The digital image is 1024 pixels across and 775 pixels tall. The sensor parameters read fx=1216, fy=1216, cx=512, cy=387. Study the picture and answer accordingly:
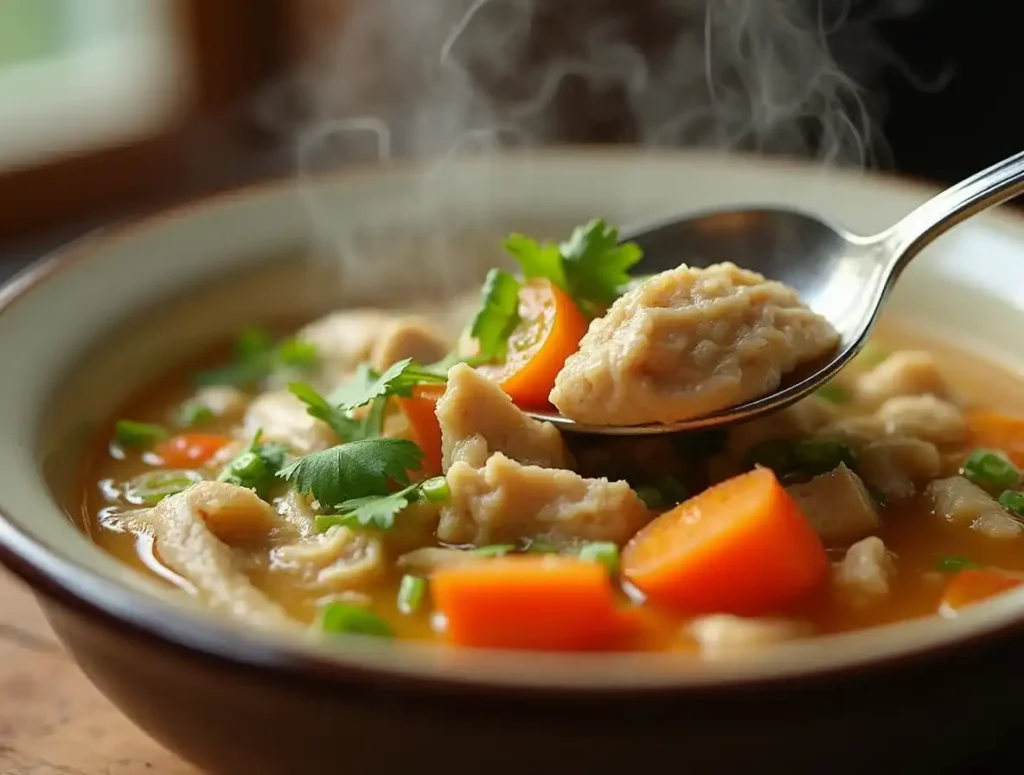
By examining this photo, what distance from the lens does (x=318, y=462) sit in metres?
2.20

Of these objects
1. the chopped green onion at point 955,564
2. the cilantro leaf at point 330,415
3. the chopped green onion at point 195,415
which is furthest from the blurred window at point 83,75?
the chopped green onion at point 955,564

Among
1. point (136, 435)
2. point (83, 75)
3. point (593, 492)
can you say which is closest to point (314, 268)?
point (136, 435)

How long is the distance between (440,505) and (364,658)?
75 centimetres

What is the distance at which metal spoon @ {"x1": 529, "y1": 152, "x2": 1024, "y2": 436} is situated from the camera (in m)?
2.25

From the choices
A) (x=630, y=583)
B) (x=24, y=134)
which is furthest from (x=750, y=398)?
(x=24, y=134)

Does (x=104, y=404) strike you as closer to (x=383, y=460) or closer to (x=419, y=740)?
(x=383, y=460)

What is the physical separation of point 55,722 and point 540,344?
1.12 metres

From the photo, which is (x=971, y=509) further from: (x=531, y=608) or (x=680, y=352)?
(x=531, y=608)

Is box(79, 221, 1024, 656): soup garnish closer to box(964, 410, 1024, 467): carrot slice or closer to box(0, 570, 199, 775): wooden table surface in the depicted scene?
box(964, 410, 1024, 467): carrot slice

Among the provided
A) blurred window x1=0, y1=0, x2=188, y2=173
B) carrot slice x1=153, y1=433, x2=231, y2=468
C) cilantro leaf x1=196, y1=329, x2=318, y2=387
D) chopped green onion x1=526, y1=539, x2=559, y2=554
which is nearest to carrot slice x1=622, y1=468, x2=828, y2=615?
chopped green onion x1=526, y1=539, x2=559, y2=554

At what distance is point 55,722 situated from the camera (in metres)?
2.13

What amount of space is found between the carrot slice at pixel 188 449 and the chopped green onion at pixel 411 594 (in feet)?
2.66

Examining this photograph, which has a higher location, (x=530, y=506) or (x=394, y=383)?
(x=394, y=383)

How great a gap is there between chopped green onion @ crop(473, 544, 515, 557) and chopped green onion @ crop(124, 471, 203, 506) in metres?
0.73
